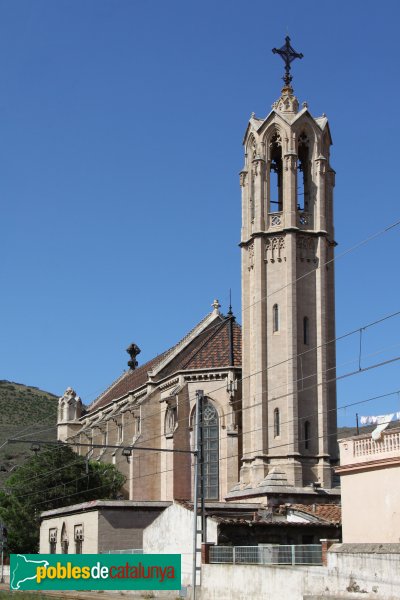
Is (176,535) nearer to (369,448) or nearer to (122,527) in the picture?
(122,527)

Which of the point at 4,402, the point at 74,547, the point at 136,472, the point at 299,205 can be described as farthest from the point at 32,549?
the point at 4,402

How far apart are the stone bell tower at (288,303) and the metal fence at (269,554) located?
1636 cm

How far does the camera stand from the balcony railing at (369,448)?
33.2 meters

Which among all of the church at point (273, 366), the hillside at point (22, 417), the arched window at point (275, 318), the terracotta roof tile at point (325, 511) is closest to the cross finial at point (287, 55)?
the church at point (273, 366)

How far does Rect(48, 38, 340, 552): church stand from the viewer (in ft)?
183

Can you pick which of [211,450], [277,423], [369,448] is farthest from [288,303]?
[369,448]

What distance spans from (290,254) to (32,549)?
93.9ft

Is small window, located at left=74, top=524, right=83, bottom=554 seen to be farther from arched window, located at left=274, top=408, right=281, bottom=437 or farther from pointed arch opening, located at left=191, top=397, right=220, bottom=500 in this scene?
arched window, located at left=274, top=408, right=281, bottom=437

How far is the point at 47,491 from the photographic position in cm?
6962

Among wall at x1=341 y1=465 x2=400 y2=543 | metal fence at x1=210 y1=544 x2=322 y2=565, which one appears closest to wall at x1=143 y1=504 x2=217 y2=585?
metal fence at x1=210 y1=544 x2=322 y2=565

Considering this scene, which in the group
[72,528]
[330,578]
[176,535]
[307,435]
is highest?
[307,435]

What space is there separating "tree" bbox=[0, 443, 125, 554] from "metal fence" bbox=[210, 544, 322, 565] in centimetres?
3188

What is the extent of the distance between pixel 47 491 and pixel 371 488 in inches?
1568

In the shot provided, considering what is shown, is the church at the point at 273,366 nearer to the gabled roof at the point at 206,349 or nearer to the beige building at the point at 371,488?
the gabled roof at the point at 206,349
